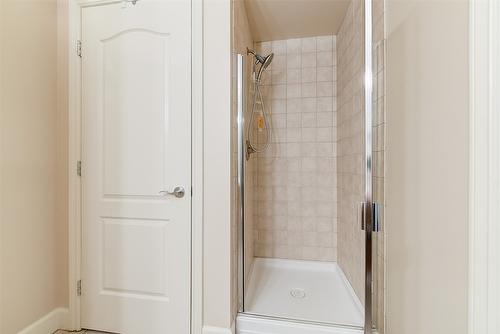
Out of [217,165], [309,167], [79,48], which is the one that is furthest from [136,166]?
[309,167]

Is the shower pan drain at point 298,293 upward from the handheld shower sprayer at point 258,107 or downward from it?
downward

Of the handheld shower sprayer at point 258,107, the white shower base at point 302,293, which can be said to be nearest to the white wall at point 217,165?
the white shower base at point 302,293

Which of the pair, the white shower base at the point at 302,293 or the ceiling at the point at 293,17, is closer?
the white shower base at the point at 302,293

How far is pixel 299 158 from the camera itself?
2668 mm

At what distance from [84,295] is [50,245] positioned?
0.41 metres

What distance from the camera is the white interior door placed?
5.30 feet

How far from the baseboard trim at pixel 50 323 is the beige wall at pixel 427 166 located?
2082 millimetres

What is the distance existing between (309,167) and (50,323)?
7.86 ft

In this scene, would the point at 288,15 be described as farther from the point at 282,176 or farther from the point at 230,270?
the point at 230,270

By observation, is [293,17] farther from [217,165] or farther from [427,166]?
[427,166]

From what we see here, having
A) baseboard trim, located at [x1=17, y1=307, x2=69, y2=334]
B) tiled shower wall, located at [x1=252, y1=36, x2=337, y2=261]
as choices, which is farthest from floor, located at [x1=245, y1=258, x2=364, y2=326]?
baseboard trim, located at [x1=17, y1=307, x2=69, y2=334]

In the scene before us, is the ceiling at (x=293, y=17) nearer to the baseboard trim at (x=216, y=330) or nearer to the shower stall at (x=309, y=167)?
the shower stall at (x=309, y=167)
